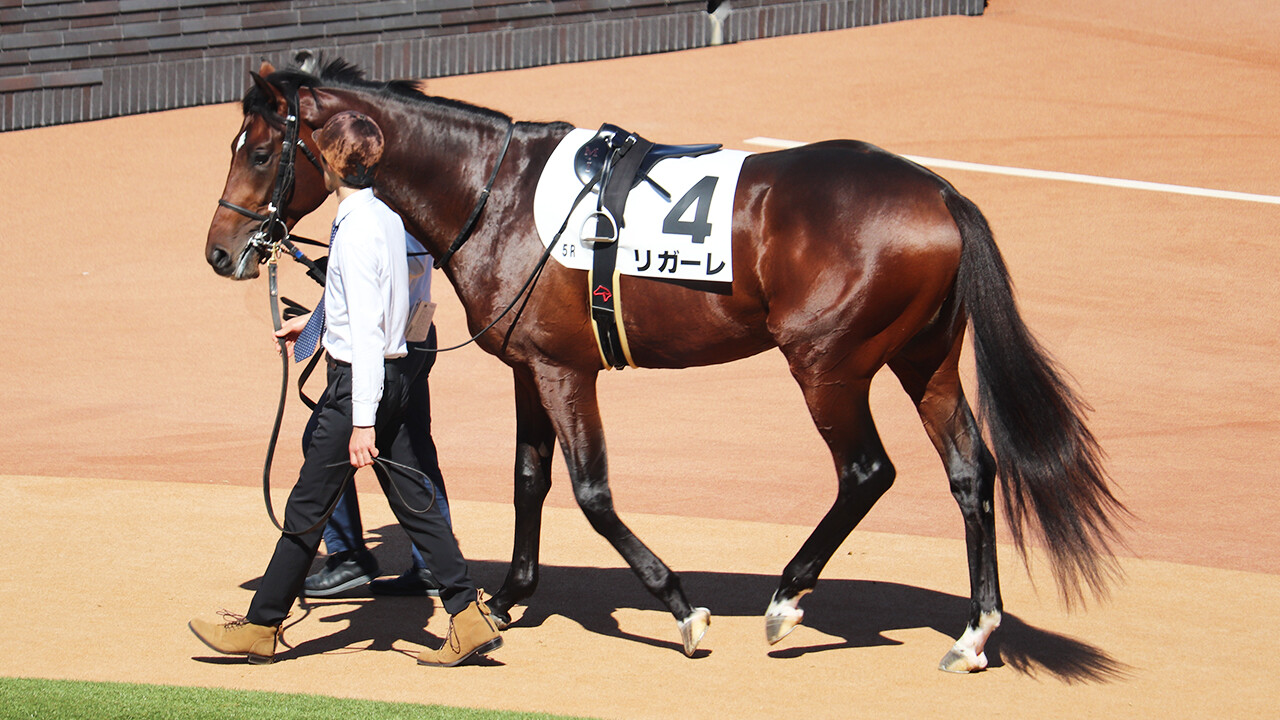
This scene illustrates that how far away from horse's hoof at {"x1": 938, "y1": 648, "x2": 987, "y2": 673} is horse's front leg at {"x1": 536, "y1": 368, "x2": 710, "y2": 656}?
0.83 m

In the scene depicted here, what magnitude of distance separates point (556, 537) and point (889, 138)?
25.4ft

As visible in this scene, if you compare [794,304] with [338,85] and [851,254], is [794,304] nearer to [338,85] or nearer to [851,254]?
[851,254]

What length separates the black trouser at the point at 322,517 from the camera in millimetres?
4195

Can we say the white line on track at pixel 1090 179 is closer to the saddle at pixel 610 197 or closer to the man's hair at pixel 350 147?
the saddle at pixel 610 197

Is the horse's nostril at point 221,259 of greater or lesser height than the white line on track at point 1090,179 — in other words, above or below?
above

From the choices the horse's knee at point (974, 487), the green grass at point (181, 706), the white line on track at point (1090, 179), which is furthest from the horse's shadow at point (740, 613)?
the white line on track at point (1090, 179)

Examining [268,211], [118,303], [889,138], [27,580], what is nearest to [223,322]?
[118,303]

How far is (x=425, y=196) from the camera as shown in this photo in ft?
15.0

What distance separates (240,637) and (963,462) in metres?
2.55

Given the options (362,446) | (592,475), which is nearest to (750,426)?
(592,475)

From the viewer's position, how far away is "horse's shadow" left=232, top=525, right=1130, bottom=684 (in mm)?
4461

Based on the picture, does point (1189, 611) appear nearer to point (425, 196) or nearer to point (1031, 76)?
point (425, 196)

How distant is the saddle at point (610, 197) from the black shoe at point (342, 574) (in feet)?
4.91

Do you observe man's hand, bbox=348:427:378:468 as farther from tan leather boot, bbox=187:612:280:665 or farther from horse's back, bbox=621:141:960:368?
horse's back, bbox=621:141:960:368
